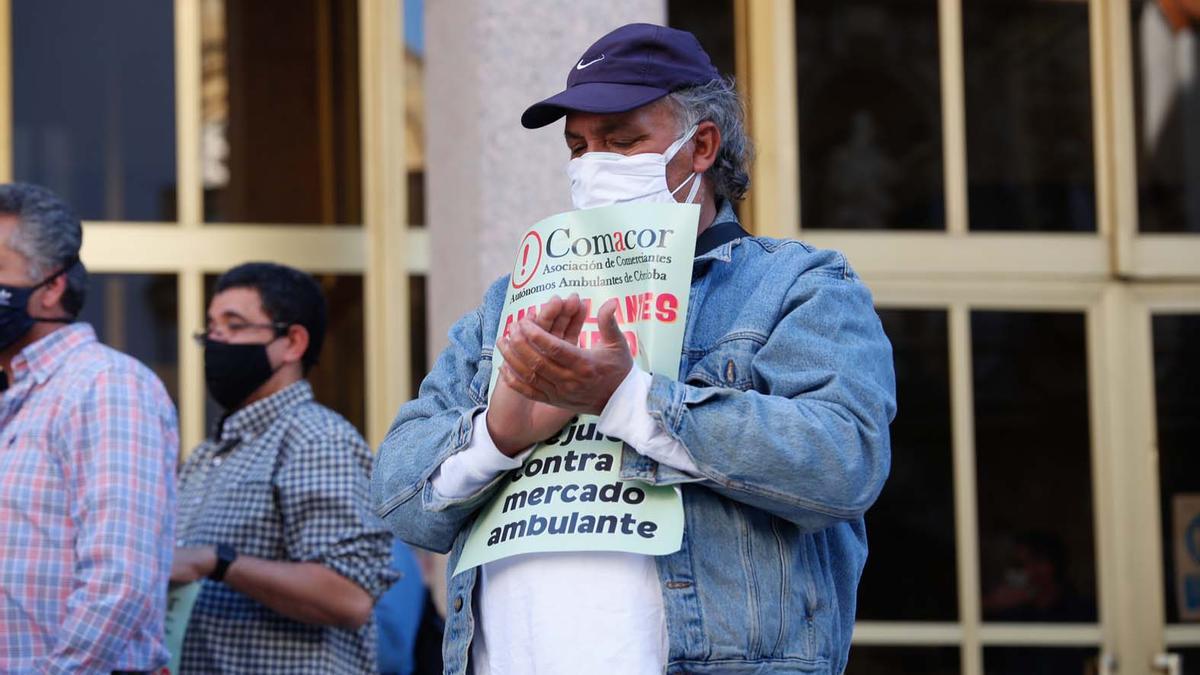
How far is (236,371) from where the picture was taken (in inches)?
171

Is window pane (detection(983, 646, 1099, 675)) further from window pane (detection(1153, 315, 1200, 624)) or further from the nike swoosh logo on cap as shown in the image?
the nike swoosh logo on cap

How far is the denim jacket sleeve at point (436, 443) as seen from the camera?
8.72 ft

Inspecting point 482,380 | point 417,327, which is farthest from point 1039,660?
point 482,380

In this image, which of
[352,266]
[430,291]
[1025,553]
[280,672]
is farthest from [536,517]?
[1025,553]

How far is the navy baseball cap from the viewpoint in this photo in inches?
107

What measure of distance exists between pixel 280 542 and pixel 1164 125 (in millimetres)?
3696

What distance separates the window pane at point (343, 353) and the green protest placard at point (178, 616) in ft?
5.66

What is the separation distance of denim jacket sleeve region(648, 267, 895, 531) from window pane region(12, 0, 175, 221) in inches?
142

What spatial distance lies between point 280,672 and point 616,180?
1838 millimetres

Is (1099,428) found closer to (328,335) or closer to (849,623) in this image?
(328,335)

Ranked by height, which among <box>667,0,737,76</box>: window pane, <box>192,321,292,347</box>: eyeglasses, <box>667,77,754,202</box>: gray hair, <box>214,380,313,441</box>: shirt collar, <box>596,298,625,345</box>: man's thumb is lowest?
<box>214,380,313,441</box>: shirt collar

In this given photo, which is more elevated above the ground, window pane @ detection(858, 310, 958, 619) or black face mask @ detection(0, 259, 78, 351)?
black face mask @ detection(0, 259, 78, 351)

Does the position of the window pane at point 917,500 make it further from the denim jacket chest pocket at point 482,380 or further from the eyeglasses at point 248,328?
the denim jacket chest pocket at point 482,380

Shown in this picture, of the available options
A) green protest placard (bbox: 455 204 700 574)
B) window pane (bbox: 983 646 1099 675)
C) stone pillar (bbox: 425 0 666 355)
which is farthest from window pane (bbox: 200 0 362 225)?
green protest placard (bbox: 455 204 700 574)
